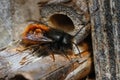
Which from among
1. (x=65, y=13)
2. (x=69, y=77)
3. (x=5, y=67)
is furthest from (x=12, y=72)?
(x=65, y=13)

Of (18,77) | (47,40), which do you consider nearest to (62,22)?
(47,40)

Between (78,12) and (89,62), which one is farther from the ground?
(78,12)

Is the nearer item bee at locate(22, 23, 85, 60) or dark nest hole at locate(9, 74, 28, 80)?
dark nest hole at locate(9, 74, 28, 80)

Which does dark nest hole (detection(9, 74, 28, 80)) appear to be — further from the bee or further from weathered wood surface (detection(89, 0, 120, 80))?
weathered wood surface (detection(89, 0, 120, 80))

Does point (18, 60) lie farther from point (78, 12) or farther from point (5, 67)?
point (78, 12)

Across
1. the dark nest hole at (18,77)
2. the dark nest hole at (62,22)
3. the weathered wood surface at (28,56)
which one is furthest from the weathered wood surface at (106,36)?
the dark nest hole at (18,77)

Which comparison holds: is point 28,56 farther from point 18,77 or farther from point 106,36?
point 106,36

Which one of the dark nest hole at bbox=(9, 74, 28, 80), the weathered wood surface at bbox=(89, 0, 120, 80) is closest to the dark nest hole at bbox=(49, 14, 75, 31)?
the weathered wood surface at bbox=(89, 0, 120, 80)
